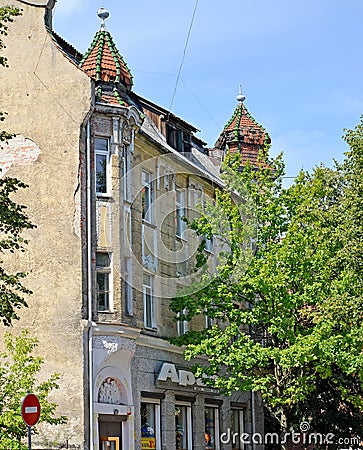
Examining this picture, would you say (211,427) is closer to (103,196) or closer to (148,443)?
(148,443)

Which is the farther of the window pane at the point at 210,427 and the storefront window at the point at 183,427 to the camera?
the window pane at the point at 210,427

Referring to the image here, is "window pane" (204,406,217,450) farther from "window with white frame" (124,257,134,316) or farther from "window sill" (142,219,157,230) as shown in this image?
"window with white frame" (124,257,134,316)

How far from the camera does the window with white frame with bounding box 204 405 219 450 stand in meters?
37.4

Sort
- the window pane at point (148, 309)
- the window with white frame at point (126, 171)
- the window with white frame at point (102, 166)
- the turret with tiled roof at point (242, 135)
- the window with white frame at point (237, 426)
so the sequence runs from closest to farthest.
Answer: the window with white frame at point (102, 166) < the window with white frame at point (126, 171) < the window pane at point (148, 309) < the window with white frame at point (237, 426) < the turret with tiled roof at point (242, 135)

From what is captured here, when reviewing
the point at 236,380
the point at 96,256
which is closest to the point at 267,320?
the point at 236,380

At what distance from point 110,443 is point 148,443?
2.38 m

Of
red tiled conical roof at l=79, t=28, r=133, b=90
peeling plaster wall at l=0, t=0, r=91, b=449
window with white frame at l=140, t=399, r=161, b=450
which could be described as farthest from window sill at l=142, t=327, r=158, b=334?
red tiled conical roof at l=79, t=28, r=133, b=90

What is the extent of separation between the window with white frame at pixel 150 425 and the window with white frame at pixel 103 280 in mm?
3929

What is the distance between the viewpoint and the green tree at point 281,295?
104ft

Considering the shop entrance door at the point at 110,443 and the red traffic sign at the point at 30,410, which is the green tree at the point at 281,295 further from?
the red traffic sign at the point at 30,410

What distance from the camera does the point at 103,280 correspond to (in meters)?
30.3

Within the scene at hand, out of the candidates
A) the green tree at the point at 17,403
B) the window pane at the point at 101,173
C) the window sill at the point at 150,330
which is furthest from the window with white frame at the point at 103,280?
the green tree at the point at 17,403

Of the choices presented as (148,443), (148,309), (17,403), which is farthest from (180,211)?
(17,403)

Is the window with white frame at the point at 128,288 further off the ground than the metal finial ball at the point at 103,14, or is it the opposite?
the metal finial ball at the point at 103,14
